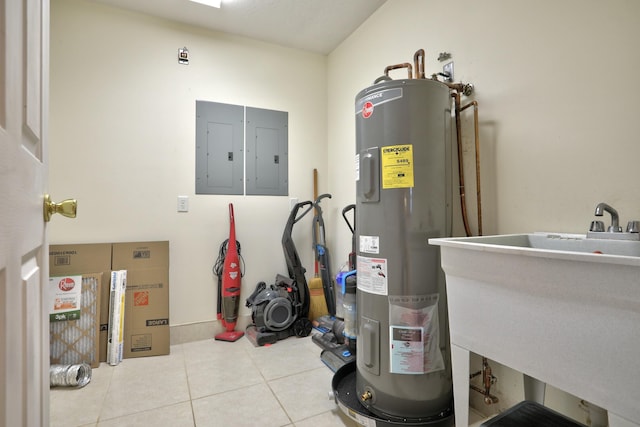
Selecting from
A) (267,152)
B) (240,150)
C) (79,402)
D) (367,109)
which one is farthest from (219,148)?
(79,402)

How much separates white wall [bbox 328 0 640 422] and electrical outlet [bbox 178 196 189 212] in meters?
2.07

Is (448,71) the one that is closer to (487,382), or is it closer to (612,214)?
(612,214)

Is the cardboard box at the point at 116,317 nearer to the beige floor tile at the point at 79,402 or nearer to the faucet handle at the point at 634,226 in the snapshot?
the beige floor tile at the point at 79,402

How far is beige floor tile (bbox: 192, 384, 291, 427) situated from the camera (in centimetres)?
149

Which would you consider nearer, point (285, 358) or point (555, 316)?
point (555, 316)

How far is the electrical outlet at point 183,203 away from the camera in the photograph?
252 centimetres

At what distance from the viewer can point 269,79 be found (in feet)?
9.35

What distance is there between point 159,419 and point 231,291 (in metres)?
1.07

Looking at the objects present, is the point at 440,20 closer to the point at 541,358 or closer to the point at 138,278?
the point at 541,358

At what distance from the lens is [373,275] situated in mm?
1421

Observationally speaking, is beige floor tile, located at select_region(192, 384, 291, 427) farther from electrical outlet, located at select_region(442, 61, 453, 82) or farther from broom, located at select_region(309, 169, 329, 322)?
electrical outlet, located at select_region(442, 61, 453, 82)

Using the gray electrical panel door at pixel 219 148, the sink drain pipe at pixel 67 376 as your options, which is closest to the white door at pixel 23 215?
the sink drain pipe at pixel 67 376

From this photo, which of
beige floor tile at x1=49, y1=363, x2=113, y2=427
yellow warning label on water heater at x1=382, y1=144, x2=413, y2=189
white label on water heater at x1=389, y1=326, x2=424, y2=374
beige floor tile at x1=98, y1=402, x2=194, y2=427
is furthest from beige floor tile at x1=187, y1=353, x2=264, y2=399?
yellow warning label on water heater at x1=382, y1=144, x2=413, y2=189

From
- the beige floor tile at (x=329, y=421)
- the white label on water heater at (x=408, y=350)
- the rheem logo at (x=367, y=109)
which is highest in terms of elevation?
the rheem logo at (x=367, y=109)
